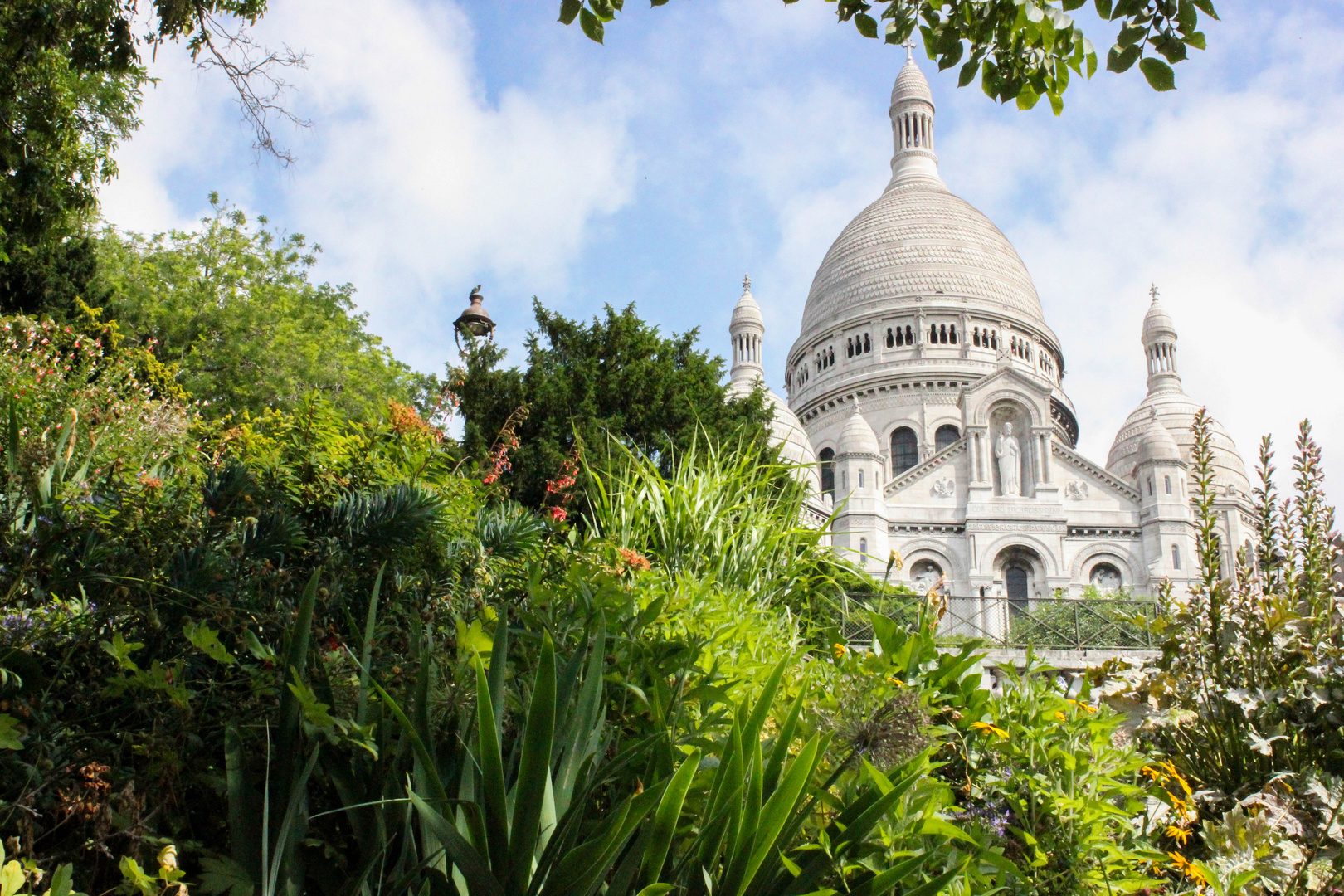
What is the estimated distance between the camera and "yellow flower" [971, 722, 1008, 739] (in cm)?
354

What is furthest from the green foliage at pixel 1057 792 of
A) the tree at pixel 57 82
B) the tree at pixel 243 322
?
the tree at pixel 243 322

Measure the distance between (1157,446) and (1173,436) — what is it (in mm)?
8008

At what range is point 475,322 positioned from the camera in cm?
1239

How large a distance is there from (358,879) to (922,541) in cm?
3647

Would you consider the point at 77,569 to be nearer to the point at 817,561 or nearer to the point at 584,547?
the point at 584,547

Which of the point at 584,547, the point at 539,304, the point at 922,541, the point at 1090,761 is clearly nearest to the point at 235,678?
the point at 584,547

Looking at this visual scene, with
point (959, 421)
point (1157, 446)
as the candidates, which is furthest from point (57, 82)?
point (959, 421)

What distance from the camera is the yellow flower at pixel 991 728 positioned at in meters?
3.54

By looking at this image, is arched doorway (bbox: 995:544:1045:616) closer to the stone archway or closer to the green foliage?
the stone archway

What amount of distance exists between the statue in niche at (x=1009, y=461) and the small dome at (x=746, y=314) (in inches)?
633

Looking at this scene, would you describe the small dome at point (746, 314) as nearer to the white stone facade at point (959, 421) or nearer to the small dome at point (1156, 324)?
the white stone facade at point (959, 421)

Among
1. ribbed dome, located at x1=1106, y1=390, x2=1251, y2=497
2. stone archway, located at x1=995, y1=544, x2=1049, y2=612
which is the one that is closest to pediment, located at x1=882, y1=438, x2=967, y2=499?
stone archway, located at x1=995, y1=544, x2=1049, y2=612

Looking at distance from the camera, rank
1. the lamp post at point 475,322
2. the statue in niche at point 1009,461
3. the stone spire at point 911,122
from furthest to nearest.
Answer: the stone spire at point 911,122, the statue in niche at point 1009,461, the lamp post at point 475,322

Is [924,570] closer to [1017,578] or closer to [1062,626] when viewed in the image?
[1017,578]
